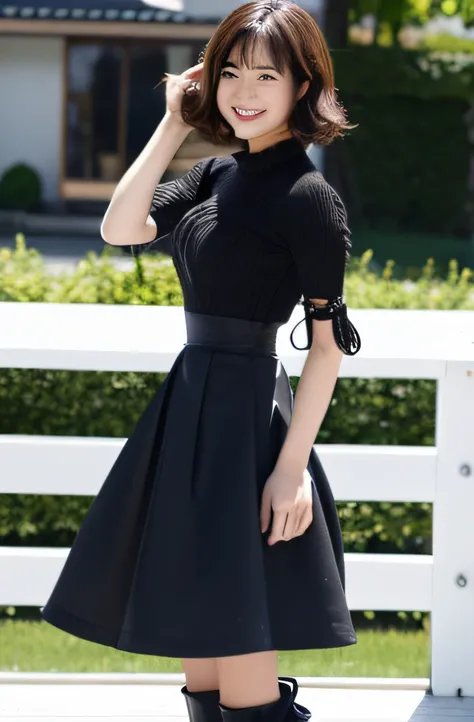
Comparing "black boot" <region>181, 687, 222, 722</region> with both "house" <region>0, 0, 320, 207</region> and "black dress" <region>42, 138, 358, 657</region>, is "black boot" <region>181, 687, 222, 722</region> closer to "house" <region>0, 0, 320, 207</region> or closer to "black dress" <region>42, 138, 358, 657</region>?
"black dress" <region>42, 138, 358, 657</region>

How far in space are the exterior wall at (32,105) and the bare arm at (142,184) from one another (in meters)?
23.2

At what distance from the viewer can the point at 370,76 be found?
20281 millimetres

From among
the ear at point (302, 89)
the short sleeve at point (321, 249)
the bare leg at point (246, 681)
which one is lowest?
the bare leg at point (246, 681)

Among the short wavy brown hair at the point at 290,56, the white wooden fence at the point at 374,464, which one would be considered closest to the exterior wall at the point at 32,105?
the white wooden fence at the point at 374,464

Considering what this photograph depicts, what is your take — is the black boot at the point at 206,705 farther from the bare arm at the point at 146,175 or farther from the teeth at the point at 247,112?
the teeth at the point at 247,112

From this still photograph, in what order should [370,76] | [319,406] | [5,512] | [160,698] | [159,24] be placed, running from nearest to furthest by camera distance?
[319,406], [160,698], [5,512], [370,76], [159,24]

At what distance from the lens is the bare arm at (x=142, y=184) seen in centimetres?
251

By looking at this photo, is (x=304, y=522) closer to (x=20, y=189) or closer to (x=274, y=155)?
(x=274, y=155)

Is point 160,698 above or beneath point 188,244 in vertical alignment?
beneath

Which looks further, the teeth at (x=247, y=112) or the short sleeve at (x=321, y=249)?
the teeth at (x=247, y=112)

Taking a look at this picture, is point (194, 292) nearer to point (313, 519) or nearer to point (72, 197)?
point (313, 519)

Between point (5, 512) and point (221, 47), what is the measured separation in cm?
270

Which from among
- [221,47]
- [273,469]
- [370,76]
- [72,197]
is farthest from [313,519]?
[72,197]

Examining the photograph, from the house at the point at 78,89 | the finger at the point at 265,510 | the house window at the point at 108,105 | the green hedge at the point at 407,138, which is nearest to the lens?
the finger at the point at 265,510
